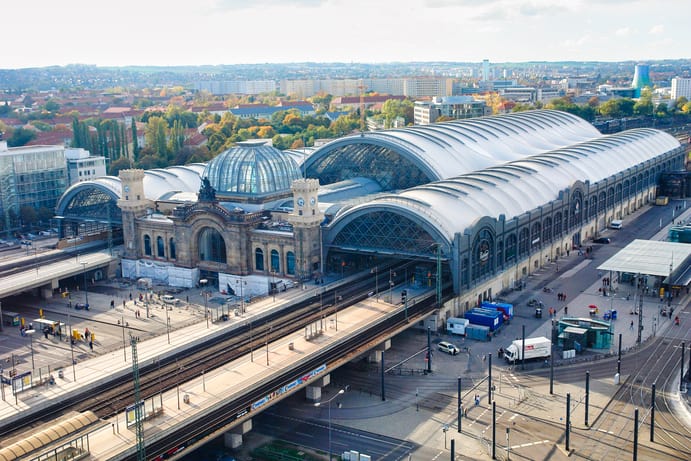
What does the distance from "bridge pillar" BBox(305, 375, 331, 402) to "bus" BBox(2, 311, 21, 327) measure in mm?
39414

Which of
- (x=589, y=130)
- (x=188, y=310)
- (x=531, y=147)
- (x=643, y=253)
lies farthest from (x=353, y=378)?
(x=589, y=130)

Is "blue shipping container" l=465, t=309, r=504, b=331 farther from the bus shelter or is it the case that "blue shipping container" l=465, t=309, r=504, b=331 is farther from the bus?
the bus

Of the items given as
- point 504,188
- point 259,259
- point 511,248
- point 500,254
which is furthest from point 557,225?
point 259,259

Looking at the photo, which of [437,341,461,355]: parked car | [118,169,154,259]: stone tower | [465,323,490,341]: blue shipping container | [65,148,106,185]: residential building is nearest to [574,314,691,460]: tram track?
[465,323,490,341]: blue shipping container

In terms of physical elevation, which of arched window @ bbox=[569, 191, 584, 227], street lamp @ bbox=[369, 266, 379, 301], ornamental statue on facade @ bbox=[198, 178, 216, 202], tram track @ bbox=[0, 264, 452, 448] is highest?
ornamental statue on facade @ bbox=[198, 178, 216, 202]

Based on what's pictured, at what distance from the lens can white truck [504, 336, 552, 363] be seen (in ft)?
221

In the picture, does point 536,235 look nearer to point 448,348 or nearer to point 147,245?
point 448,348

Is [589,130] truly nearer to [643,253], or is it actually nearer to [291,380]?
[643,253]

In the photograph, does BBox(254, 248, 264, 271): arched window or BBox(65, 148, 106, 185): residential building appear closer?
BBox(254, 248, 264, 271): arched window

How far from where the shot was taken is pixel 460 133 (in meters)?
132

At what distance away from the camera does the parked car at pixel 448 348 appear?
70438 millimetres

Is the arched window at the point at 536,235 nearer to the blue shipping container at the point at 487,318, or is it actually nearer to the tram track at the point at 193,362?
the blue shipping container at the point at 487,318

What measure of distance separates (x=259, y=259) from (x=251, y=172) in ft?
41.9

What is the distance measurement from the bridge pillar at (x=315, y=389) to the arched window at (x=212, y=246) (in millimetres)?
38326
